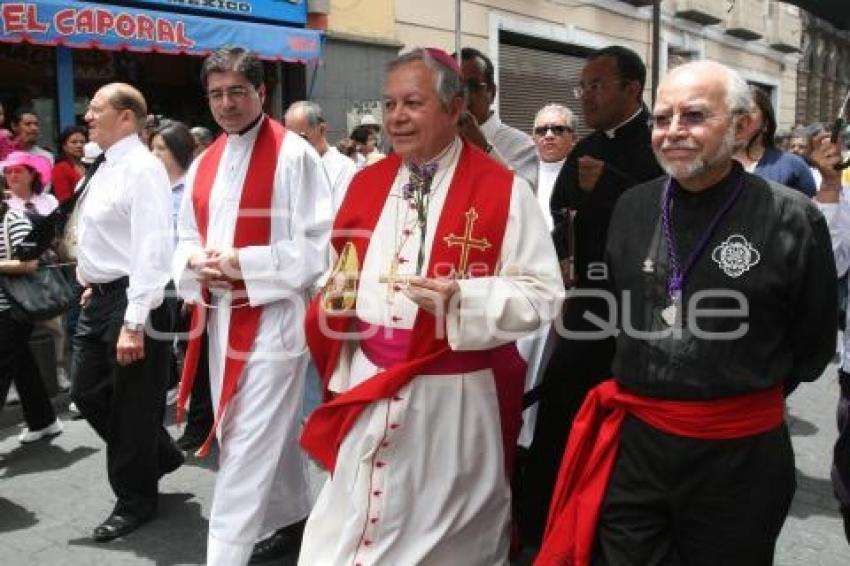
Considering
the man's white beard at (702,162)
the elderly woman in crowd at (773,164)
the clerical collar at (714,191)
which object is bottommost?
the clerical collar at (714,191)

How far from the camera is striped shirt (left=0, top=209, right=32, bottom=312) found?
5.10 meters

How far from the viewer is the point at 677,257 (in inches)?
96.3

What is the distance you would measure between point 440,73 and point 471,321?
30.6 inches

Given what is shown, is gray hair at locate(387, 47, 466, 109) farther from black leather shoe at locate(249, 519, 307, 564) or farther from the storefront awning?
the storefront awning

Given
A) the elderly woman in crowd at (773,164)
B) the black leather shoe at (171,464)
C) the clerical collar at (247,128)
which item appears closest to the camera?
the clerical collar at (247,128)

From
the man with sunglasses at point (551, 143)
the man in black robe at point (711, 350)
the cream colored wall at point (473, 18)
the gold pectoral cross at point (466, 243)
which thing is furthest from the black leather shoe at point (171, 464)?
the cream colored wall at point (473, 18)

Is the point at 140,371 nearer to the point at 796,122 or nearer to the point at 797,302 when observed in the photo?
the point at 797,302

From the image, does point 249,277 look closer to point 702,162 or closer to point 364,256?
point 364,256

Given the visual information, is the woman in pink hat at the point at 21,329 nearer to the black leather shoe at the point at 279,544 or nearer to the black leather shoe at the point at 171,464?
the black leather shoe at the point at 171,464

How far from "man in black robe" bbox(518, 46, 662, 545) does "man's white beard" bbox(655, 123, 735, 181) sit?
1.03 meters

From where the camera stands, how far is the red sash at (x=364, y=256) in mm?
2846

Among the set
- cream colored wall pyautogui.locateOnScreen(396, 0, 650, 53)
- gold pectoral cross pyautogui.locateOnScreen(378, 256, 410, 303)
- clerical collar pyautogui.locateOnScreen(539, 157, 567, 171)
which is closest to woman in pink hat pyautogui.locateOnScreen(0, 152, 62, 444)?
gold pectoral cross pyautogui.locateOnScreen(378, 256, 410, 303)

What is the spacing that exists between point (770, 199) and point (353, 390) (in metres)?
1.35

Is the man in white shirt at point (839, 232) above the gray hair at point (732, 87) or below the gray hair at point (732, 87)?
below
